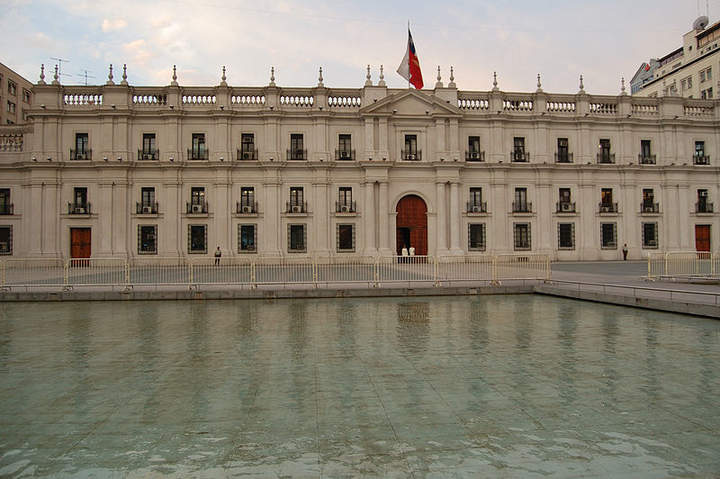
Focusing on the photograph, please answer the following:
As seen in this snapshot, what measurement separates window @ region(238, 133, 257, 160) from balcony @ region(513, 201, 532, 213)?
19920 mm

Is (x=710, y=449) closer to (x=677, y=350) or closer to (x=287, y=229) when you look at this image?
(x=677, y=350)

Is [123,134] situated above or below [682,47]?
below

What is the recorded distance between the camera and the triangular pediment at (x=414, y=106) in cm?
3525

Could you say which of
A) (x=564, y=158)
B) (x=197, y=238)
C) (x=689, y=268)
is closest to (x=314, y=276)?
(x=689, y=268)

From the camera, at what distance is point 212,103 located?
35188 millimetres

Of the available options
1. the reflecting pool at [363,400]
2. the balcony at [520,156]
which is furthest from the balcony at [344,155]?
the reflecting pool at [363,400]

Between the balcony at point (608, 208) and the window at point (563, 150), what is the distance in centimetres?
438

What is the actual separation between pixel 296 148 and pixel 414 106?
9292 mm

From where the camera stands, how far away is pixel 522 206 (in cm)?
3725

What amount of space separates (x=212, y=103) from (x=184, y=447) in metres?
34.2

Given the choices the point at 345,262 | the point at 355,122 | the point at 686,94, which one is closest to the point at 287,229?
the point at 345,262

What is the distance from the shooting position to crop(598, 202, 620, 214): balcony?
37.6 meters

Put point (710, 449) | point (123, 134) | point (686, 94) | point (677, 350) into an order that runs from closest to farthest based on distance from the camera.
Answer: point (710, 449) < point (677, 350) < point (123, 134) < point (686, 94)

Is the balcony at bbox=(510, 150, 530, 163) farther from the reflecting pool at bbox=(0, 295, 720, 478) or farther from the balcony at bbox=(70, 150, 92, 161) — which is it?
the balcony at bbox=(70, 150, 92, 161)
